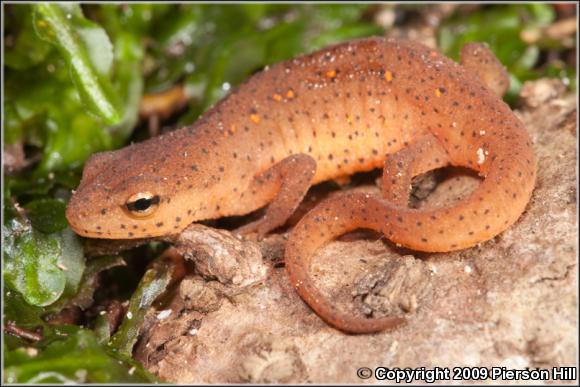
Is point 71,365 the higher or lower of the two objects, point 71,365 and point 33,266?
the lower

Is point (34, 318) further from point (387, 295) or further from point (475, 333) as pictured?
point (475, 333)

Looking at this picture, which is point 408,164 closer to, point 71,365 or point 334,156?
point 334,156

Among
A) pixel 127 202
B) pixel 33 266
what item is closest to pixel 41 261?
pixel 33 266

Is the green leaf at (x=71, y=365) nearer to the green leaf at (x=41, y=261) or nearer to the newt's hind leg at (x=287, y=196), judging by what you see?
the green leaf at (x=41, y=261)

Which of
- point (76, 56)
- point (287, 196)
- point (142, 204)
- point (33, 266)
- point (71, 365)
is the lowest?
point (71, 365)

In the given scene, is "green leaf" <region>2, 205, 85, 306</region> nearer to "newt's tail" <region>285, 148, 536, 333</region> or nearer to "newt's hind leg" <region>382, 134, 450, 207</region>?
"newt's tail" <region>285, 148, 536, 333</region>

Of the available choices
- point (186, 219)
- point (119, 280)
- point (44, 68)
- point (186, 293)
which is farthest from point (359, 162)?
point (44, 68)

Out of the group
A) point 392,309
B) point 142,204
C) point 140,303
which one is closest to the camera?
point 392,309

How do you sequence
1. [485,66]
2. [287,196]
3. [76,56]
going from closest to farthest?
[287,196] < [76,56] < [485,66]
